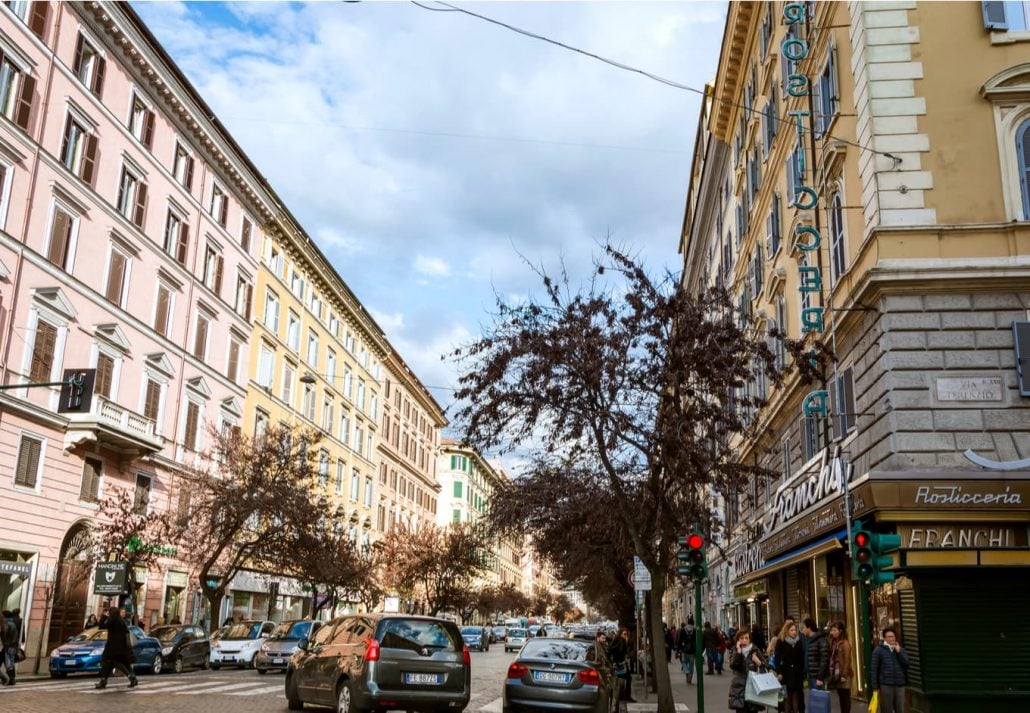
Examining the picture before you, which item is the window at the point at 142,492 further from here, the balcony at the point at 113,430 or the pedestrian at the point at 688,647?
the pedestrian at the point at 688,647

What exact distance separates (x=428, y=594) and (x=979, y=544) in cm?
5804

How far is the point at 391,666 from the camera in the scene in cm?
1303

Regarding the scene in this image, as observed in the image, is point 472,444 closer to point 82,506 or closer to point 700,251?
point 82,506

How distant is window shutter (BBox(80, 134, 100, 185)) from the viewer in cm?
3231

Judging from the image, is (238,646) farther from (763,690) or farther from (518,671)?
(763,690)

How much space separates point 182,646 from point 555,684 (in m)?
17.1

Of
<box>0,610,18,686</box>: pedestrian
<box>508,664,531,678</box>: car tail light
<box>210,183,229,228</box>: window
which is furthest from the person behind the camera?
<box>210,183,229,228</box>: window

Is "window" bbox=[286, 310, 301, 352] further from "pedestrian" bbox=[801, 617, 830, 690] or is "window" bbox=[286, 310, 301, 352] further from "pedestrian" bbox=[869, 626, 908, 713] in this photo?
"pedestrian" bbox=[869, 626, 908, 713]

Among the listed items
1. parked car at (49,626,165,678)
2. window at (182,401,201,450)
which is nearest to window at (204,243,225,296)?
window at (182,401,201,450)

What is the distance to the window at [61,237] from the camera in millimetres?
30281

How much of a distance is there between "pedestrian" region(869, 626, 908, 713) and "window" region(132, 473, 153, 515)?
25550mm

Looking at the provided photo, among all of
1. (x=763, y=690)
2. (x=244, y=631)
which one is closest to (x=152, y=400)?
(x=244, y=631)

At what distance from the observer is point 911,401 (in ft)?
50.7

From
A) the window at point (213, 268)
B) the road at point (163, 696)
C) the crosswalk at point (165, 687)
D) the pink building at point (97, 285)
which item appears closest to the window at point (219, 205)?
the pink building at point (97, 285)
